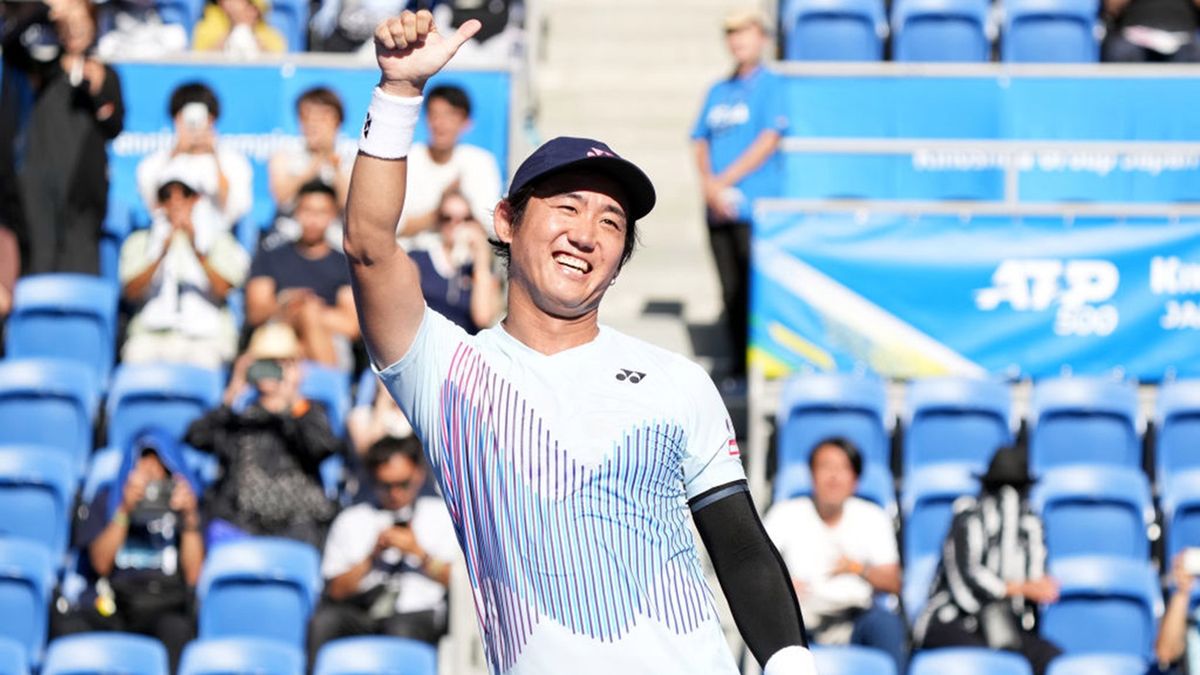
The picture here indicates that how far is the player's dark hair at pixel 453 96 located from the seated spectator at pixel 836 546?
3076 mm

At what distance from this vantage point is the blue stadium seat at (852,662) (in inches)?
319

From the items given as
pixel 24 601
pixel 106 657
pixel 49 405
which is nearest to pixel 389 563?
pixel 106 657

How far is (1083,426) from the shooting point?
10117 millimetres

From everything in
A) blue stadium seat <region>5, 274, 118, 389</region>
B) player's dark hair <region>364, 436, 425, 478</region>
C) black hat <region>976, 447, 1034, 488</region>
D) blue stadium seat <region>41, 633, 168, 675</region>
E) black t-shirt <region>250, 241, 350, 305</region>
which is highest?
black t-shirt <region>250, 241, 350, 305</region>

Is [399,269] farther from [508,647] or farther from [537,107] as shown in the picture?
[537,107]

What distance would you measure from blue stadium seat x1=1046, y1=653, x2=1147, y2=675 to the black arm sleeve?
14.8 feet

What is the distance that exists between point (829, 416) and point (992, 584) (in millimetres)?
1466

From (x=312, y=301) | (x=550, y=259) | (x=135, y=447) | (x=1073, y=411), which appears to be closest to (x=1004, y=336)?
(x=1073, y=411)

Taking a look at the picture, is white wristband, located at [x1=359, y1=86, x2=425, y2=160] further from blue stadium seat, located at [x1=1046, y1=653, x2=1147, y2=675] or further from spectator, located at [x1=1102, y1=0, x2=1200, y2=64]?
spectator, located at [x1=1102, y1=0, x2=1200, y2=64]

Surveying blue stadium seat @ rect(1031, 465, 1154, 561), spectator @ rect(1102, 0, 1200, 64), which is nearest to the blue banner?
blue stadium seat @ rect(1031, 465, 1154, 561)

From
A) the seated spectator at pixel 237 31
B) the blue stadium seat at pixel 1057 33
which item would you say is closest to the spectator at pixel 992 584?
the blue stadium seat at pixel 1057 33

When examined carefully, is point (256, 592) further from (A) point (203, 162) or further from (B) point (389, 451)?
(A) point (203, 162)

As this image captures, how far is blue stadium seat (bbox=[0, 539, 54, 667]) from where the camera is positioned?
359 inches

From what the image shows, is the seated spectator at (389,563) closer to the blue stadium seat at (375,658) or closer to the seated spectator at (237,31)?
the blue stadium seat at (375,658)
